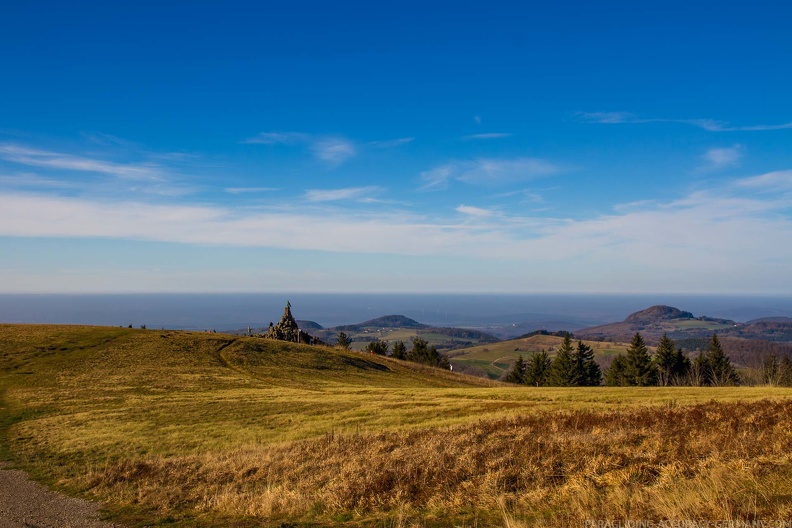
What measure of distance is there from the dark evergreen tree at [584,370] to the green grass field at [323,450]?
49854mm

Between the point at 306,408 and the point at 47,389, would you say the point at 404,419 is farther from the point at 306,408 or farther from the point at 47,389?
the point at 47,389

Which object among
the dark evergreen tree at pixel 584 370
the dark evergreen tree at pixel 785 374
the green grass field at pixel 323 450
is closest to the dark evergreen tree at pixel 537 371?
the dark evergreen tree at pixel 584 370

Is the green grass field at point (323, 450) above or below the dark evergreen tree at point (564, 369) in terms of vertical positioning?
above

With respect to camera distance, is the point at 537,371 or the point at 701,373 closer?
the point at 701,373

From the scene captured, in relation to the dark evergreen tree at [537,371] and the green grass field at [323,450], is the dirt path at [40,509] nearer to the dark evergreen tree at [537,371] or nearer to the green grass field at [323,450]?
the green grass field at [323,450]

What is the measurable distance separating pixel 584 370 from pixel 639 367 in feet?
29.8

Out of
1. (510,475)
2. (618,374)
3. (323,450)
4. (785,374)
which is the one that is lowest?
(618,374)

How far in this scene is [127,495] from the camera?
1283 centimetres

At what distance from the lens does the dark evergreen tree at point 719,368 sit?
7756cm

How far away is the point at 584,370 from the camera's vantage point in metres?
81.6

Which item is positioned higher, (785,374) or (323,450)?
(323,450)

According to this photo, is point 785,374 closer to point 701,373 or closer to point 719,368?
point 719,368

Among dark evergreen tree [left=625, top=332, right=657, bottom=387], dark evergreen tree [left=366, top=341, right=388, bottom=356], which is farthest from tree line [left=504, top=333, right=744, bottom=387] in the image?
dark evergreen tree [left=366, top=341, right=388, bottom=356]

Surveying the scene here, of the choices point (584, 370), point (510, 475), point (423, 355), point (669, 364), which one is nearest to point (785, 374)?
point (669, 364)
